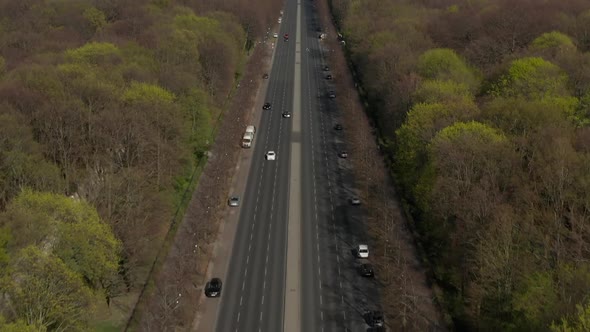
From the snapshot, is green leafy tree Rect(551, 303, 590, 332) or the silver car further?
the silver car

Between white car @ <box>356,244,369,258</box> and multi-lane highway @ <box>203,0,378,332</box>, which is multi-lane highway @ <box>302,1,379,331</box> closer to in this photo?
multi-lane highway @ <box>203,0,378,332</box>

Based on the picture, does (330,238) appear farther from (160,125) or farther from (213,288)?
(160,125)

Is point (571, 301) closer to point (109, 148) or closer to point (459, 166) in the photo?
point (459, 166)

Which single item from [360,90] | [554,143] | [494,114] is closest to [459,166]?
[554,143]

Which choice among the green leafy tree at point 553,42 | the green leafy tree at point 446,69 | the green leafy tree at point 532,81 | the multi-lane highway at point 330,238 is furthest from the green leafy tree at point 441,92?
the green leafy tree at point 553,42

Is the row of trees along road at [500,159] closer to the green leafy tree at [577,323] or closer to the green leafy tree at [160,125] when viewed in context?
the green leafy tree at [577,323]

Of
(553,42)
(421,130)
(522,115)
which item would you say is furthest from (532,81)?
(553,42)

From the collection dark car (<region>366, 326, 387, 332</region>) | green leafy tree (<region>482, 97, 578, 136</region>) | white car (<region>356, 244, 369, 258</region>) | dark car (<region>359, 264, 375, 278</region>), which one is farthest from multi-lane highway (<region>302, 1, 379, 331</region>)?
green leafy tree (<region>482, 97, 578, 136</region>)
